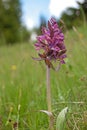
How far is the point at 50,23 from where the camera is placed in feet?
4.76

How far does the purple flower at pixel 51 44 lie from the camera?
1406mm

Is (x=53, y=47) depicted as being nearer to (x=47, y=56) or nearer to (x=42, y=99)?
(x=47, y=56)

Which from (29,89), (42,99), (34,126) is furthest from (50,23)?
(29,89)

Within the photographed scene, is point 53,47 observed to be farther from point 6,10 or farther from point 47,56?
point 6,10

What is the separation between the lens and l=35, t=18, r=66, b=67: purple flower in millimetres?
1406

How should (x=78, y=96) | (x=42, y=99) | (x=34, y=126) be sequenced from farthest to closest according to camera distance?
(x=42, y=99), (x=78, y=96), (x=34, y=126)

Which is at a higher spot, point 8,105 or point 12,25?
point 12,25

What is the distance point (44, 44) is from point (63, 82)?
4.48 ft

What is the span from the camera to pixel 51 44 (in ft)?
4.63

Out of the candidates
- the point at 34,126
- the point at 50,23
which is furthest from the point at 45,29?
the point at 34,126

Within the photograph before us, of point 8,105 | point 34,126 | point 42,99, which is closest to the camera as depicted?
point 34,126

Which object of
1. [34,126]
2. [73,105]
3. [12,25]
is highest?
[12,25]

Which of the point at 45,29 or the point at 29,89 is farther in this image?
the point at 29,89

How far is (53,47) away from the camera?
140cm
